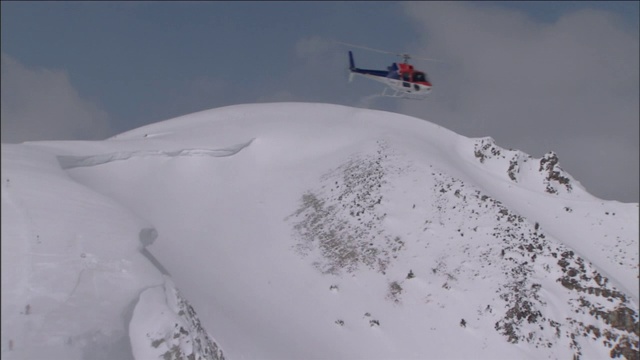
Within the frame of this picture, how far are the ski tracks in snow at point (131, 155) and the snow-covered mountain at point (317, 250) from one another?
0.47 ft

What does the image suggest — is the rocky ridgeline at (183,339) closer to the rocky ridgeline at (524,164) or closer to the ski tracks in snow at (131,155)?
the ski tracks in snow at (131,155)

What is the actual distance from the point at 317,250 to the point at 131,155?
1341 cm

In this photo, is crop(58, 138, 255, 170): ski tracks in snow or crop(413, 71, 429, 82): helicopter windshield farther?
crop(413, 71, 429, 82): helicopter windshield

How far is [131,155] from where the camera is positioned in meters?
39.2

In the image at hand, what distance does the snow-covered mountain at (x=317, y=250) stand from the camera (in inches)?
713

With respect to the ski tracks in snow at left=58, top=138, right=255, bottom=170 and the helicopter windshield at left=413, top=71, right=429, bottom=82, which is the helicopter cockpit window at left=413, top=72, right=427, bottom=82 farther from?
the ski tracks in snow at left=58, top=138, right=255, bottom=170

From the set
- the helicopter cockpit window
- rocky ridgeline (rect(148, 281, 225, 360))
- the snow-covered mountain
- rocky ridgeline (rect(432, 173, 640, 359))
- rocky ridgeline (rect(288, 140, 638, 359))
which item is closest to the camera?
the snow-covered mountain

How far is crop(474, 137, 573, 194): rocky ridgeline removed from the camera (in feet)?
132

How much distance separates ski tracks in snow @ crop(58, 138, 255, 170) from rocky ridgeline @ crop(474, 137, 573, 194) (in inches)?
647

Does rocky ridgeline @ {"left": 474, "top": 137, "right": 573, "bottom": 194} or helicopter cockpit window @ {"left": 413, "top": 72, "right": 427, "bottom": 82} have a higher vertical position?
helicopter cockpit window @ {"left": 413, "top": 72, "right": 427, "bottom": 82}

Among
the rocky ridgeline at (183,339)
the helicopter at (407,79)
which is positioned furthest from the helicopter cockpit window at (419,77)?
the rocky ridgeline at (183,339)

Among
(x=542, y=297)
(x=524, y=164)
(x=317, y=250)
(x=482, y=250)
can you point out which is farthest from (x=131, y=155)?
(x=524, y=164)

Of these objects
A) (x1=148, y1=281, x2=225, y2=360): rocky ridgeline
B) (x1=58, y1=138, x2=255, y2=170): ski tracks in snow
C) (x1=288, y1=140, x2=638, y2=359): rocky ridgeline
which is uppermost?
(x1=288, y1=140, x2=638, y2=359): rocky ridgeline

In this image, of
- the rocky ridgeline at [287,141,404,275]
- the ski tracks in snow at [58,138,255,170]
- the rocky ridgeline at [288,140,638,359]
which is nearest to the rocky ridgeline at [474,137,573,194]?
the rocky ridgeline at [288,140,638,359]
